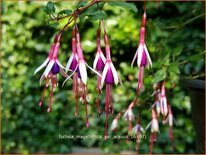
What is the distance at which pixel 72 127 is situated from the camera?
2.29 m

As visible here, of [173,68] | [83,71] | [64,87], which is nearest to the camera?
[83,71]

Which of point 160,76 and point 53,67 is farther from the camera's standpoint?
point 160,76

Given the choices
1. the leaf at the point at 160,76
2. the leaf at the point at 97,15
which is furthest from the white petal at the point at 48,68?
the leaf at the point at 160,76

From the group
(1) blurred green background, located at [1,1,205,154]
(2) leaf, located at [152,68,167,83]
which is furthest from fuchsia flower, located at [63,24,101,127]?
(1) blurred green background, located at [1,1,205,154]

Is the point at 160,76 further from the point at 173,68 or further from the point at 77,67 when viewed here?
the point at 77,67

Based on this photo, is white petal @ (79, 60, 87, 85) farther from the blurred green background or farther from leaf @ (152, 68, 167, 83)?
the blurred green background

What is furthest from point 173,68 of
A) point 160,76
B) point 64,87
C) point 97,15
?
point 64,87

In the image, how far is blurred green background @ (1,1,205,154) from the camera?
2.13m

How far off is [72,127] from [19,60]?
480mm

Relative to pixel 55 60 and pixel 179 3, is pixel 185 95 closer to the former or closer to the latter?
pixel 179 3

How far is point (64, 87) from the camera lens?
7.44 feet

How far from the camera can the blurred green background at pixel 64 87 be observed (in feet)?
6.99

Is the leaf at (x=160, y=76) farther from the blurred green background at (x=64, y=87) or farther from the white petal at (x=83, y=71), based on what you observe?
the blurred green background at (x=64, y=87)

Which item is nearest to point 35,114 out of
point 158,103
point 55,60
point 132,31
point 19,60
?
point 19,60
